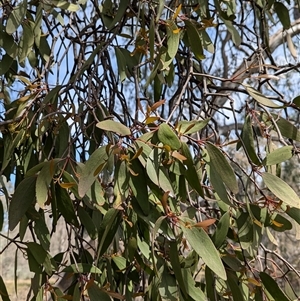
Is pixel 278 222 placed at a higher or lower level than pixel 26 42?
lower

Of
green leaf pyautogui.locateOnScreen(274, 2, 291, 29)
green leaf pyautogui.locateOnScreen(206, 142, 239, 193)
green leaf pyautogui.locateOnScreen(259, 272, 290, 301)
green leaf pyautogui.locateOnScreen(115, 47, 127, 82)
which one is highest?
green leaf pyautogui.locateOnScreen(274, 2, 291, 29)

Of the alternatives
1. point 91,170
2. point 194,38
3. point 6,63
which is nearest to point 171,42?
point 194,38

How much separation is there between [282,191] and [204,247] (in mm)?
143

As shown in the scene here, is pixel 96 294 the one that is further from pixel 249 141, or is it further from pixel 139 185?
pixel 249 141

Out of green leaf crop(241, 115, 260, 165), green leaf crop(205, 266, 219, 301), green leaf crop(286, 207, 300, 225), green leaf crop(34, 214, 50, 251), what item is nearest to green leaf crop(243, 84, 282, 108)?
green leaf crop(241, 115, 260, 165)

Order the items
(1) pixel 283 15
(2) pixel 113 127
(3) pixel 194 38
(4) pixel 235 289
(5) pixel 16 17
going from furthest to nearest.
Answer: (1) pixel 283 15 < (5) pixel 16 17 < (3) pixel 194 38 < (4) pixel 235 289 < (2) pixel 113 127

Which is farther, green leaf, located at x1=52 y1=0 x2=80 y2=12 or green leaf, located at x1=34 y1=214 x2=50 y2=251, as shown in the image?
green leaf, located at x1=52 y1=0 x2=80 y2=12

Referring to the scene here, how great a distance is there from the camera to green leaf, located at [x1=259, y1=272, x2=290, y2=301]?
0.72m

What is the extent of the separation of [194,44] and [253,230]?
1.07ft

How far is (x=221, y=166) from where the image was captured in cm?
64

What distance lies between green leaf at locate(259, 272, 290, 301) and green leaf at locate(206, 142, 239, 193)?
0.61ft

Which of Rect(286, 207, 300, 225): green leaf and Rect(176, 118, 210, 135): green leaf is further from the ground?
Rect(176, 118, 210, 135): green leaf

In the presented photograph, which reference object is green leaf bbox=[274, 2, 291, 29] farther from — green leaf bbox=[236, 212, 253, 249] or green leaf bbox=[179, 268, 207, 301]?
green leaf bbox=[179, 268, 207, 301]

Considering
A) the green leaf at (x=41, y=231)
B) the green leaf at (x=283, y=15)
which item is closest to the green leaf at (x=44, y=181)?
the green leaf at (x=41, y=231)
